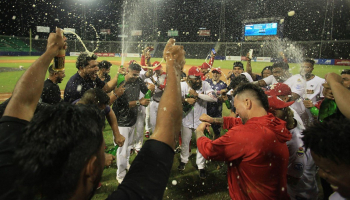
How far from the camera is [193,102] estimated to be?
16.1ft

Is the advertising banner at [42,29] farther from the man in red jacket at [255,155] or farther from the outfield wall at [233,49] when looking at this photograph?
the man in red jacket at [255,155]

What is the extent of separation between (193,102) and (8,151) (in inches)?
156

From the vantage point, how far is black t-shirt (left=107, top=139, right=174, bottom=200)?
2.94 ft

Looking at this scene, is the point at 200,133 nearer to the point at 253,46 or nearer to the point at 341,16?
the point at 253,46

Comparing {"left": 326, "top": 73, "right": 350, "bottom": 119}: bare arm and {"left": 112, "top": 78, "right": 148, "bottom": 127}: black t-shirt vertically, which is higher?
{"left": 326, "top": 73, "right": 350, "bottom": 119}: bare arm

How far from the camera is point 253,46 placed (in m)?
32.8

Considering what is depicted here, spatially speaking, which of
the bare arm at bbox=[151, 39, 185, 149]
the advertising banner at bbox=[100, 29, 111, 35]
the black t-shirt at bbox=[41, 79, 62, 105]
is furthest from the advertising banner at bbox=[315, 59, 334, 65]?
A: the advertising banner at bbox=[100, 29, 111, 35]

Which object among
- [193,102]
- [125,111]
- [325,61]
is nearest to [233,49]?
[325,61]

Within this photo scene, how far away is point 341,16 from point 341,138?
3898 centimetres

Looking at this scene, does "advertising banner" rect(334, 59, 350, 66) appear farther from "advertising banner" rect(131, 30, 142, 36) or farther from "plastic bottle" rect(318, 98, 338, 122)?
"advertising banner" rect(131, 30, 142, 36)

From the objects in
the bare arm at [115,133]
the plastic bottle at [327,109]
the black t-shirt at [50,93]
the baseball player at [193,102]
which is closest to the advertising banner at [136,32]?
the baseball player at [193,102]

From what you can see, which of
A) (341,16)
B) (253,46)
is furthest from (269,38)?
(341,16)

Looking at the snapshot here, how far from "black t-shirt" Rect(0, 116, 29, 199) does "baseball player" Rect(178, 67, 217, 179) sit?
3.81 metres

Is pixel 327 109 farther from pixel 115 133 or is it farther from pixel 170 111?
pixel 115 133
